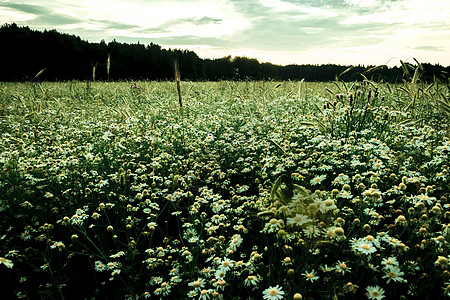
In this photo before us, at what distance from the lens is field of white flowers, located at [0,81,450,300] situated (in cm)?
199

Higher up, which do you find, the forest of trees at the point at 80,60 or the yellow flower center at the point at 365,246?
the forest of trees at the point at 80,60

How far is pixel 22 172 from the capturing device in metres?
3.49

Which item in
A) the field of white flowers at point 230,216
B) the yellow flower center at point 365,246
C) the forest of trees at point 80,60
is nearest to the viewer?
the yellow flower center at point 365,246

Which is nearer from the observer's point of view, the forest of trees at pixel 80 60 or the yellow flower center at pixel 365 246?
the yellow flower center at pixel 365 246

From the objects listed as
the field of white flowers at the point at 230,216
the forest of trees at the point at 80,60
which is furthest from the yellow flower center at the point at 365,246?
the forest of trees at the point at 80,60

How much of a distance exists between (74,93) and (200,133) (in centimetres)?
802

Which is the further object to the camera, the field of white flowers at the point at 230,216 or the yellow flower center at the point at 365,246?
the field of white flowers at the point at 230,216

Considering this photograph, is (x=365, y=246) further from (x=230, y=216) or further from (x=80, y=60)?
(x=80, y=60)

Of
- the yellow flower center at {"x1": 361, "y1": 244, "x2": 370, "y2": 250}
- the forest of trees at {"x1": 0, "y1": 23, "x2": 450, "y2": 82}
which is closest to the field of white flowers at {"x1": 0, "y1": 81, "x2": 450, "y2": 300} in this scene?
the yellow flower center at {"x1": 361, "y1": 244, "x2": 370, "y2": 250}

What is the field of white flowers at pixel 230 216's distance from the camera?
1988 millimetres

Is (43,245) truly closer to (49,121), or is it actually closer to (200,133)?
(200,133)

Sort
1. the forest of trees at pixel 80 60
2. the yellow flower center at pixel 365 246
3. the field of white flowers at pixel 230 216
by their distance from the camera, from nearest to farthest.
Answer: the yellow flower center at pixel 365 246, the field of white flowers at pixel 230 216, the forest of trees at pixel 80 60

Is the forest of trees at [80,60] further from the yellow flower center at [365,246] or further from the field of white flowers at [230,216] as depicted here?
the yellow flower center at [365,246]

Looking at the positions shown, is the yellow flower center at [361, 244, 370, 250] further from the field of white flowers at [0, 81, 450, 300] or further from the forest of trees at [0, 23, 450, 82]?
the forest of trees at [0, 23, 450, 82]
